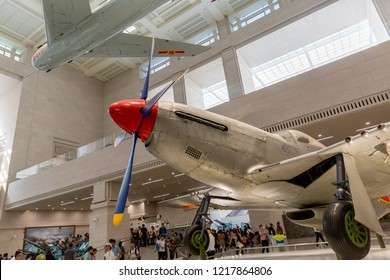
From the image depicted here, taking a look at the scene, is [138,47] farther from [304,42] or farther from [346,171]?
[346,171]

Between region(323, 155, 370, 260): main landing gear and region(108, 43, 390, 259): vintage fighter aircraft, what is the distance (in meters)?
0.01

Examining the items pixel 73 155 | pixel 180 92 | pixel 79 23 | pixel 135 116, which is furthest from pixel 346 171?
pixel 73 155

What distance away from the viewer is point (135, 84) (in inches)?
1161

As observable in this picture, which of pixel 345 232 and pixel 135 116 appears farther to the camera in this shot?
pixel 135 116

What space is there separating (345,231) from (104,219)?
16325 millimetres

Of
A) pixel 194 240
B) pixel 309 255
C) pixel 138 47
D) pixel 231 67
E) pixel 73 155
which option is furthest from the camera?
pixel 73 155

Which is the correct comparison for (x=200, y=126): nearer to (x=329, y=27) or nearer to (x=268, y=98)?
(x=268, y=98)

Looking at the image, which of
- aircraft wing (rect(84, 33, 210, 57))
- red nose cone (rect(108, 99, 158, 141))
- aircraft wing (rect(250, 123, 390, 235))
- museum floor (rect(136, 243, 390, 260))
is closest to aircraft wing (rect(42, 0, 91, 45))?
aircraft wing (rect(84, 33, 210, 57))

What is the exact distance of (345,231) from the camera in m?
3.11

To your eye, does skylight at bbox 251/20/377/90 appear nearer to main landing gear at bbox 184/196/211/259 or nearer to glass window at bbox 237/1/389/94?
glass window at bbox 237/1/389/94

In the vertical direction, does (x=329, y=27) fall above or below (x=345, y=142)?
above
